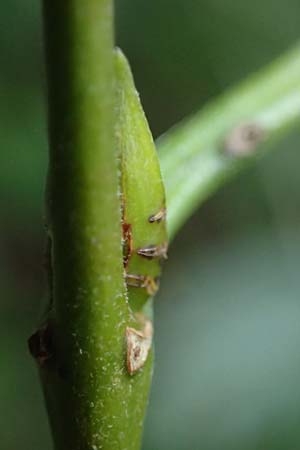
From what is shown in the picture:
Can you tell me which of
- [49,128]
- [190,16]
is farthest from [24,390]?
[49,128]

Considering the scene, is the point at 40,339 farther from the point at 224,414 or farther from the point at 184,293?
the point at 184,293

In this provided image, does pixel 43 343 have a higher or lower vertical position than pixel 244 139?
lower

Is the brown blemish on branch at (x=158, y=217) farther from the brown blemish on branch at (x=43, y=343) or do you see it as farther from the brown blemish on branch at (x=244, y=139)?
the brown blemish on branch at (x=244, y=139)

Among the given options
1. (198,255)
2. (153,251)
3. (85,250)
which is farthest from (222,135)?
(198,255)

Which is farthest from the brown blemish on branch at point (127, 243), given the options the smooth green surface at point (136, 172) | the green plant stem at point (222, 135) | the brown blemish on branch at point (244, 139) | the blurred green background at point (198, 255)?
the blurred green background at point (198, 255)

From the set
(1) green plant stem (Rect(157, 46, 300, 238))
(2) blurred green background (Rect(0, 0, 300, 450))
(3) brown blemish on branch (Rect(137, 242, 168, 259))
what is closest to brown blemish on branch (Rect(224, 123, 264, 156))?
(1) green plant stem (Rect(157, 46, 300, 238))

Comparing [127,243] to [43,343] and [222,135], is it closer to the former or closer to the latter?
[43,343]

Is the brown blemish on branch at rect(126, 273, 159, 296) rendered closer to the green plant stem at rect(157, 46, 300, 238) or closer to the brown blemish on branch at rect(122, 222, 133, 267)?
the brown blemish on branch at rect(122, 222, 133, 267)
